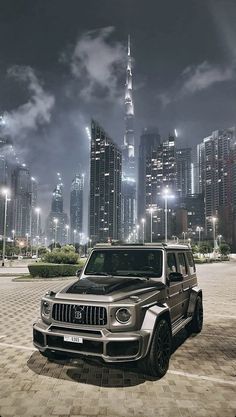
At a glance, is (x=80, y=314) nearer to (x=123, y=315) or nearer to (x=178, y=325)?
(x=123, y=315)

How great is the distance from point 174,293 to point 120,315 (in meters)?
1.86

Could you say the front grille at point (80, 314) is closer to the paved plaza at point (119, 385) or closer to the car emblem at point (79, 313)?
the car emblem at point (79, 313)

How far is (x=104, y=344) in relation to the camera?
15.1ft

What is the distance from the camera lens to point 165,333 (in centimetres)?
546

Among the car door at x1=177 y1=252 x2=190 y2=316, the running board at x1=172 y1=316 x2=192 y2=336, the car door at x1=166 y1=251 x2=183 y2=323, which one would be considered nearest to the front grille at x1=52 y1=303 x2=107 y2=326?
the car door at x1=166 y1=251 x2=183 y2=323

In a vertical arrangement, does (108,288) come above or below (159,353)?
above

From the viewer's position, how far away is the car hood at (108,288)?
16.3 ft

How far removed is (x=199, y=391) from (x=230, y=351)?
228 centimetres

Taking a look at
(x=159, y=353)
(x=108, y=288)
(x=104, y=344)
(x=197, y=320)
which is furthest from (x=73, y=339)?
(x=197, y=320)

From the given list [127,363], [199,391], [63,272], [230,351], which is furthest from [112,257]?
[63,272]

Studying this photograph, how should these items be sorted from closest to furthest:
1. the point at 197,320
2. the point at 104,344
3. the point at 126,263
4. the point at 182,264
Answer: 1. the point at 104,344
2. the point at 126,263
3. the point at 182,264
4. the point at 197,320

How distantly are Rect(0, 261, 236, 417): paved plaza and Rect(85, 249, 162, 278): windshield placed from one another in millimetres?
1679

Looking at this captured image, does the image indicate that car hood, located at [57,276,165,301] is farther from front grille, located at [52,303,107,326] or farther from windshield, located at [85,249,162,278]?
windshield, located at [85,249,162,278]

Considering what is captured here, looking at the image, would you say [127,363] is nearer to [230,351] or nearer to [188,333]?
[230,351]
